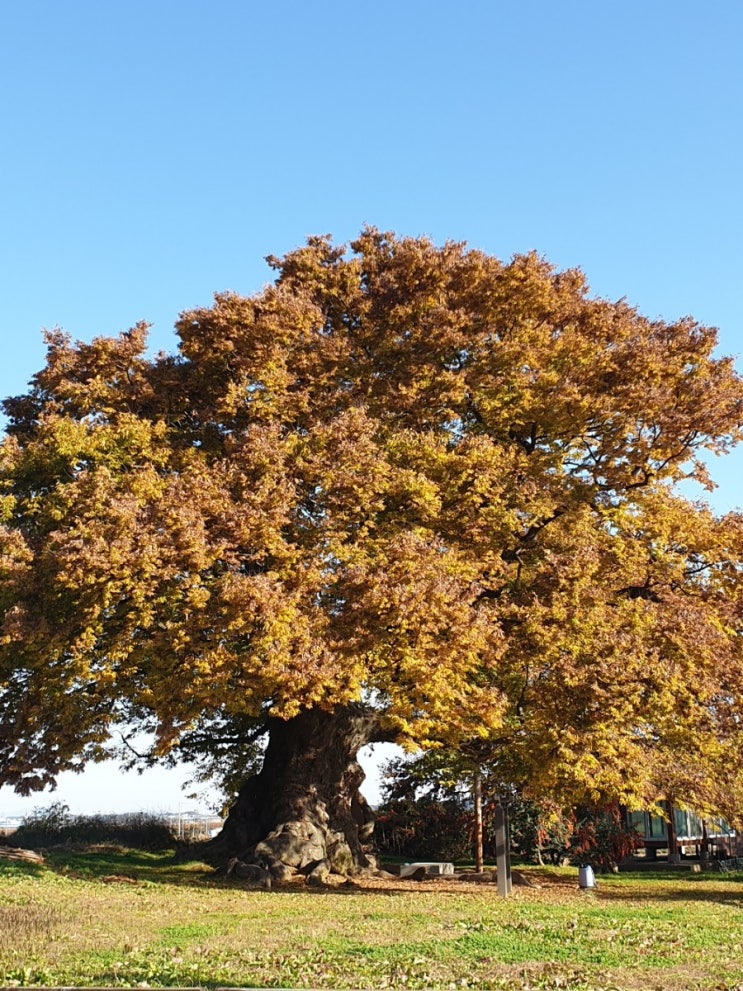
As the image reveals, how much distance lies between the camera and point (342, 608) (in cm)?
1841

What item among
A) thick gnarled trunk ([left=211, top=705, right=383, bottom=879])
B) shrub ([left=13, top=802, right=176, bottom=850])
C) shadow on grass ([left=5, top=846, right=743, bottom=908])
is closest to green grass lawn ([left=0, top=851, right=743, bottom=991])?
shadow on grass ([left=5, top=846, right=743, bottom=908])

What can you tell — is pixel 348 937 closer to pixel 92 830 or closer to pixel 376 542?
pixel 376 542

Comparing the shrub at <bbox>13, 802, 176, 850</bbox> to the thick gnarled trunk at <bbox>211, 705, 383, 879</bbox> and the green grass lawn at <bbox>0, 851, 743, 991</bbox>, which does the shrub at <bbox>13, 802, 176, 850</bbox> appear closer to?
the thick gnarled trunk at <bbox>211, 705, 383, 879</bbox>

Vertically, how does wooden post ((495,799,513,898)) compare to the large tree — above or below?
below

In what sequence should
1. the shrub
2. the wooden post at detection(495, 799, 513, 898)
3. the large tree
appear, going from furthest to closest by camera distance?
the shrub
the wooden post at detection(495, 799, 513, 898)
the large tree

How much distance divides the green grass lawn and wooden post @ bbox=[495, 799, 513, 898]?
0.36 metres

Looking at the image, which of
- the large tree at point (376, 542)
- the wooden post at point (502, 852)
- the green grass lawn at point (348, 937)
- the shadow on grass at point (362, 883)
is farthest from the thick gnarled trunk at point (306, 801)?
the wooden post at point (502, 852)

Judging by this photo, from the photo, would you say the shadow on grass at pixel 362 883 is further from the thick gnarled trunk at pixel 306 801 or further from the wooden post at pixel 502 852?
the thick gnarled trunk at pixel 306 801

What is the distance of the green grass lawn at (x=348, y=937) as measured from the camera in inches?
342

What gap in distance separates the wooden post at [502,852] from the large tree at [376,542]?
76 cm

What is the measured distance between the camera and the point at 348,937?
11234 millimetres

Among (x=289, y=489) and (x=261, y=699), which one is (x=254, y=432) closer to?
(x=289, y=489)

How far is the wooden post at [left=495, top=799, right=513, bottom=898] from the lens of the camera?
18.6m

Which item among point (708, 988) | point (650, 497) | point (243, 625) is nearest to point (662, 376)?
point (650, 497)
